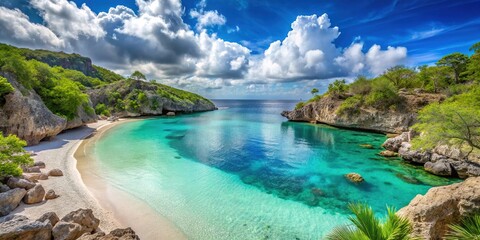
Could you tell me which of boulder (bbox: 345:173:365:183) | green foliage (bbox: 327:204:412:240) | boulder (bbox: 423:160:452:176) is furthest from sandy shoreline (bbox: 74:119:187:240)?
boulder (bbox: 423:160:452:176)

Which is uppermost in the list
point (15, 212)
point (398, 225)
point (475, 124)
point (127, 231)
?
point (475, 124)

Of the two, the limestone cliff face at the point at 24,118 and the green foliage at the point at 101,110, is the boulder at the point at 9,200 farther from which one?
the green foliage at the point at 101,110

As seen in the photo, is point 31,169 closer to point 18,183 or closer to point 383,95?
point 18,183

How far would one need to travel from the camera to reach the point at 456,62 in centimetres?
4069

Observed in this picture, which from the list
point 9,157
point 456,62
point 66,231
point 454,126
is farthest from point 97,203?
point 456,62

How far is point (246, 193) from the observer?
14.6m

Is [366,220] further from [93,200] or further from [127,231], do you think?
[93,200]

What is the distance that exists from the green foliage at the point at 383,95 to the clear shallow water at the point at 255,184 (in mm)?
A: 19990

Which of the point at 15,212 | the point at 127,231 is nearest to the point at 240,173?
the point at 127,231

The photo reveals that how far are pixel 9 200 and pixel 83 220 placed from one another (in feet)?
15.0

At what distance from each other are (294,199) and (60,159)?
21291 millimetres

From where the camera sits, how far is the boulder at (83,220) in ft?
→ 27.4

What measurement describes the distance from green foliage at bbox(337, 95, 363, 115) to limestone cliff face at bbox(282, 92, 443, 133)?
0.71 meters

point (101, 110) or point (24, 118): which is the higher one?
point (24, 118)
